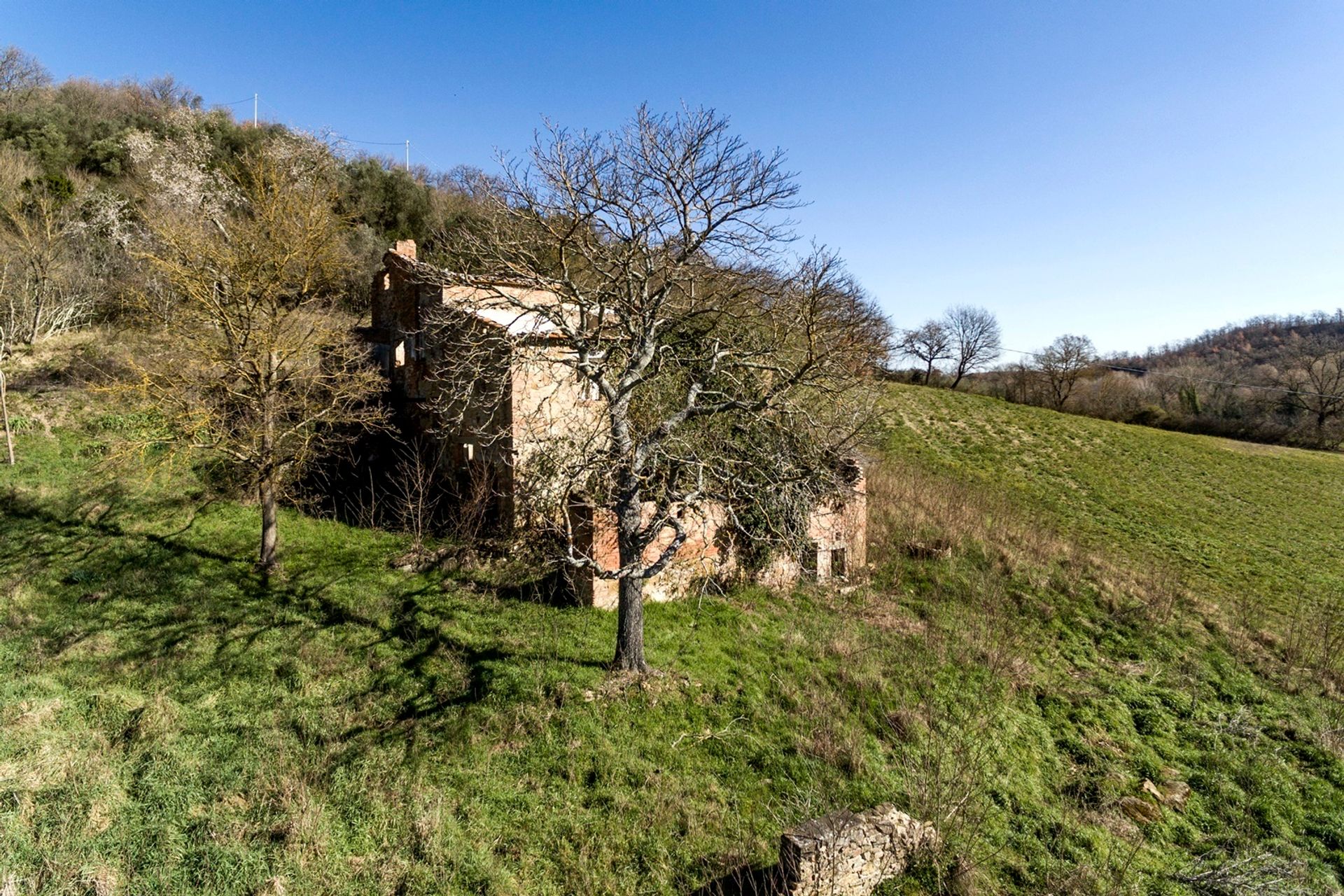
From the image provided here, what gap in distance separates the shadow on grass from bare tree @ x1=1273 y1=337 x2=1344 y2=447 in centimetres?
4908

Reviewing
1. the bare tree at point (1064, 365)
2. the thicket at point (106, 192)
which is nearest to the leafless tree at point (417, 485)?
the thicket at point (106, 192)

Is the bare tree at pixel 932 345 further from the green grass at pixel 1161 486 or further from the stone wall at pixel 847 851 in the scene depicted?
the stone wall at pixel 847 851

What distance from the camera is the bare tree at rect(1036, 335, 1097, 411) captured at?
40.1 metres

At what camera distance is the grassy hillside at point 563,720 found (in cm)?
563

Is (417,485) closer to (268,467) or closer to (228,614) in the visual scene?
(268,467)

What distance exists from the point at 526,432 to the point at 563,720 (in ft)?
18.9

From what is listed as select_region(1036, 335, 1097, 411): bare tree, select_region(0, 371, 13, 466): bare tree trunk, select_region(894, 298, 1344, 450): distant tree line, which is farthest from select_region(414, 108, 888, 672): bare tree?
select_region(1036, 335, 1097, 411): bare tree

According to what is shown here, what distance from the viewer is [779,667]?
9211 millimetres

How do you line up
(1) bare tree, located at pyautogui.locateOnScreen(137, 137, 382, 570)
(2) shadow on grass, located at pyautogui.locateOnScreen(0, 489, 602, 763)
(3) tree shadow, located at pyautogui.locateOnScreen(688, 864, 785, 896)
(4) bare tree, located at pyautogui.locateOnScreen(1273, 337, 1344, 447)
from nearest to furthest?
(3) tree shadow, located at pyautogui.locateOnScreen(688, 864, 785, 896)
(2) shadow on grass, located at pyautogui.locateOnScreen(0, 489, 602, 763)
(1) bare tree, located at pyautogui.locateOnScreen(137, 137, 382, 570)
(4) bare tree, located at pyautogui.locateOnScreen(1273, 337, 1344, 447)

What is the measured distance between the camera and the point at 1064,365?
4066 centimetres

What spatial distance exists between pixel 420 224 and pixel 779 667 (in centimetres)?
Answer: 3119

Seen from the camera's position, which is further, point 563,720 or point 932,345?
point 932,345

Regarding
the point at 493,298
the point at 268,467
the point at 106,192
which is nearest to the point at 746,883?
the point at 268,467

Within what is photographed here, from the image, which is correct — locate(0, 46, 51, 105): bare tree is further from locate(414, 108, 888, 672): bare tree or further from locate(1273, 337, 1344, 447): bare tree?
locate(1273, 337, 1344, 447): bare tree
